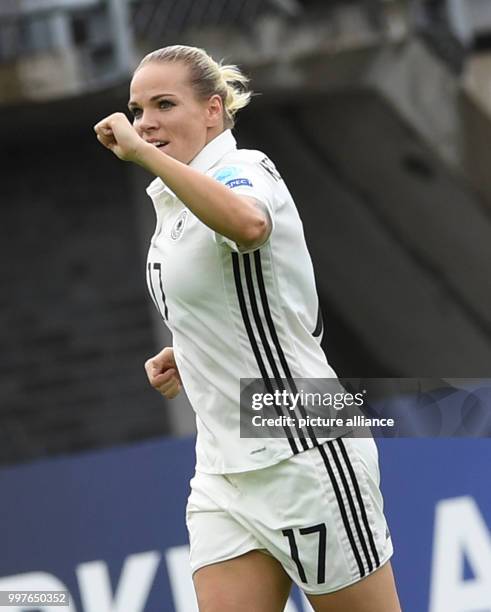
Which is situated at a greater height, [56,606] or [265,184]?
[265,184]

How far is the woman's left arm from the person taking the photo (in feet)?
9.82

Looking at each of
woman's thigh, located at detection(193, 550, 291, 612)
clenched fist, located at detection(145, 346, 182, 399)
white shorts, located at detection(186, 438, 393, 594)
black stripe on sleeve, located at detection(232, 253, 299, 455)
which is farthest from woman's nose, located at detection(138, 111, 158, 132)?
woman's thigh, located at detection(193, 550, 291, 612)

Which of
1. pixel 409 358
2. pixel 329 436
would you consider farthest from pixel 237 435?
pixel 409 358

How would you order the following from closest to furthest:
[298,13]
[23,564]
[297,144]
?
[23,564] < [298,13] < [297,144]

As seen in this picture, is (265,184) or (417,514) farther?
(417,514)

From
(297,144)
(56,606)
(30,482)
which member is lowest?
(56,606)

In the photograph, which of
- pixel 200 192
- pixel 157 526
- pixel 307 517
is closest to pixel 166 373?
pixel 307 517

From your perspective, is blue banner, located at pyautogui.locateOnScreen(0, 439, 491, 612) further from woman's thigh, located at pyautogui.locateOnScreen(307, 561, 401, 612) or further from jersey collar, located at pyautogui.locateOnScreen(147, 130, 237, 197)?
jersey collar, located at pyautogui.locateOnScreen(147, 130, 237, 197)

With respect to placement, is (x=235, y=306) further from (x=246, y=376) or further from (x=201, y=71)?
(x=201, y=71)

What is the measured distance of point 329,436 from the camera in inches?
132

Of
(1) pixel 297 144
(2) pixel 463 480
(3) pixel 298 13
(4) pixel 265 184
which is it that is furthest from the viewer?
(1) pixel 297 144

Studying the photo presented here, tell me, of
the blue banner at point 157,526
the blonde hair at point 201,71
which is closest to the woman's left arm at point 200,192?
the blonde hair at point 201,71

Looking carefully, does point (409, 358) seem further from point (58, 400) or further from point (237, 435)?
point (237, 435)

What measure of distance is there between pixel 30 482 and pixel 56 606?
52cm
